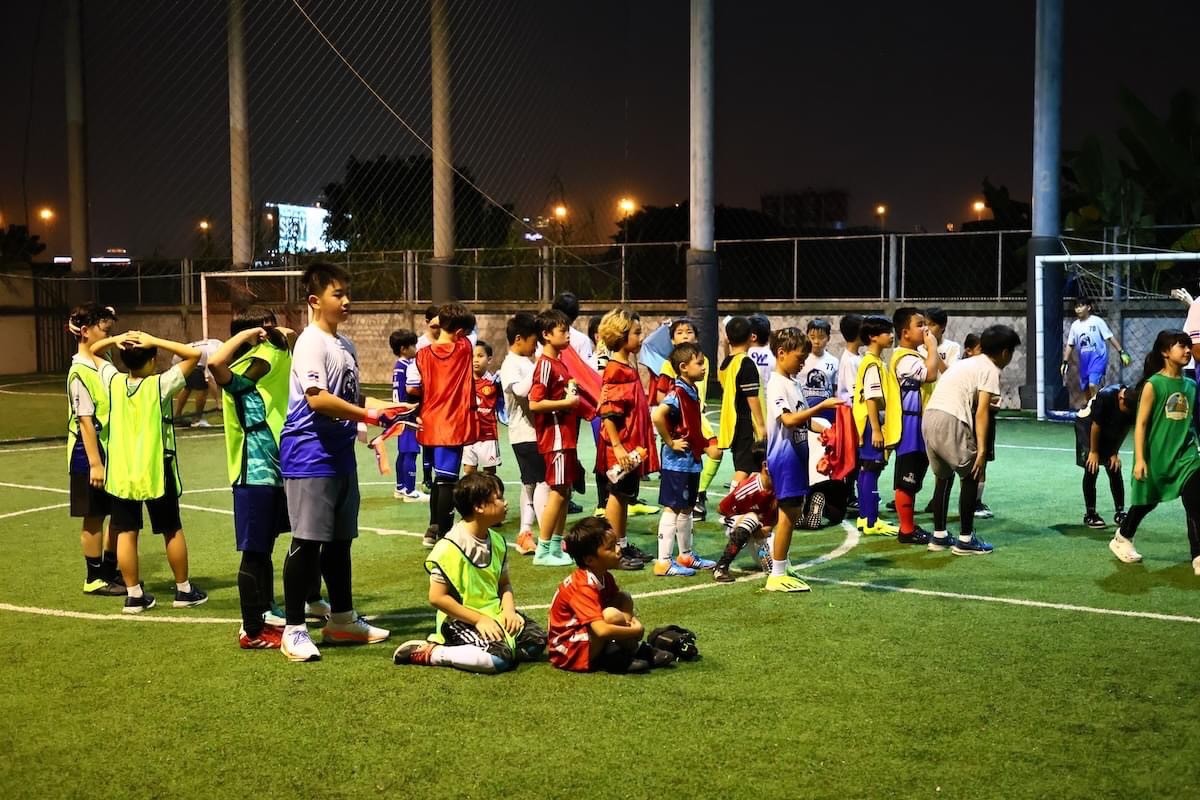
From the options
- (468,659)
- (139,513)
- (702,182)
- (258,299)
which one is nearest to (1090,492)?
(468,659)

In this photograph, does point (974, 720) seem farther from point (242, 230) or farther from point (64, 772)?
point (242, 230)

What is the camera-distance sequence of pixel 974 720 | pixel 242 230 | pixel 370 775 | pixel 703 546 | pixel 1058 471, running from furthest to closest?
pixel 242 230 → pixel 1058 471 → pixel 703 546 → pixel 974 720 → pixel 370 775

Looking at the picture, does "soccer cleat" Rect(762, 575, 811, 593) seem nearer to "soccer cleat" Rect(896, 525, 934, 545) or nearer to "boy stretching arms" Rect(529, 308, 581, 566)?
"boy stretching arms" Rect(529, 308, 581, 566)

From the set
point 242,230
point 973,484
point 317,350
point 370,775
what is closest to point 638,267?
point 242,230

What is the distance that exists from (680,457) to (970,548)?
247 cm

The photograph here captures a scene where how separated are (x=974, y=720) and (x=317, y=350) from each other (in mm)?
3557

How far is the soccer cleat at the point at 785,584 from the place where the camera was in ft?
25.7

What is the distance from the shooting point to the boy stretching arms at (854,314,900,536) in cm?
971

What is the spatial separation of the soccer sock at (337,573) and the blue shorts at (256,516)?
10.5 inches

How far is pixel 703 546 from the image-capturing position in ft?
31.9

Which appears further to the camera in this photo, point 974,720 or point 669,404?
point 669,404

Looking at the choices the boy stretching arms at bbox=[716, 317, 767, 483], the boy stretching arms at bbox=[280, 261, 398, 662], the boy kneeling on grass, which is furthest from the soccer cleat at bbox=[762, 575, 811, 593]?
the boy stretching arms at bbox=[280, 261, 398, 662]

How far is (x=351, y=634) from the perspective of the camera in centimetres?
673

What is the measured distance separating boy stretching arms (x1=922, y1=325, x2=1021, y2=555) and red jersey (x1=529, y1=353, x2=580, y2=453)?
2782mm
